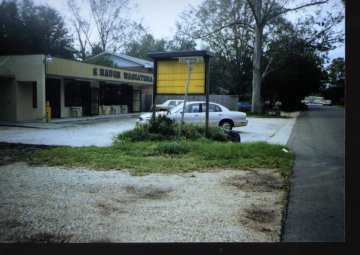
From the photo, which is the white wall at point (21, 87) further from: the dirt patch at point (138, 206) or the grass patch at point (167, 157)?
the dirt patch at point (138, 206)

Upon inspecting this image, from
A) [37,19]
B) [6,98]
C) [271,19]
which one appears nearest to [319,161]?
[6,98]

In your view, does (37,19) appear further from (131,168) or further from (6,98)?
(131,168)

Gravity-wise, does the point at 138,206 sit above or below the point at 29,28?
below

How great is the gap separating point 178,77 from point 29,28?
13.0 m

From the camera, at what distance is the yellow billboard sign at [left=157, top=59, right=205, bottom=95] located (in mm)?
11852

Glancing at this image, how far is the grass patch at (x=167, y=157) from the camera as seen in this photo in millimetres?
7657

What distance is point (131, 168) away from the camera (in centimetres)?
750

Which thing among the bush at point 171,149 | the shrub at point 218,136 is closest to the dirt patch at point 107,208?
the bush at point 171,149

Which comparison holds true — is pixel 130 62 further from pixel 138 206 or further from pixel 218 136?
pixel 138 206

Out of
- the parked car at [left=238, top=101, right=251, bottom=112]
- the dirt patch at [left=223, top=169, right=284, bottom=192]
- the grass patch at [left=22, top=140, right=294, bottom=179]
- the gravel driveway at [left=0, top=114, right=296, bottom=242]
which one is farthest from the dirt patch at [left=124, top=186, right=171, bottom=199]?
the parked car at [left=238, top=101, right=251, bottom=112]

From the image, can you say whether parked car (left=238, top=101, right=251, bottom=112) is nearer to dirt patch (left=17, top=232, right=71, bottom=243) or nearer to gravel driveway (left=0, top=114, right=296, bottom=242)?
gravel driveway (left=0, top=114, right=296, bottom=242)

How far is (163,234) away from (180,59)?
26.5 feet

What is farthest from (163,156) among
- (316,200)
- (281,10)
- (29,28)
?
(281,10)

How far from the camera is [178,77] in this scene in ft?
40.0
